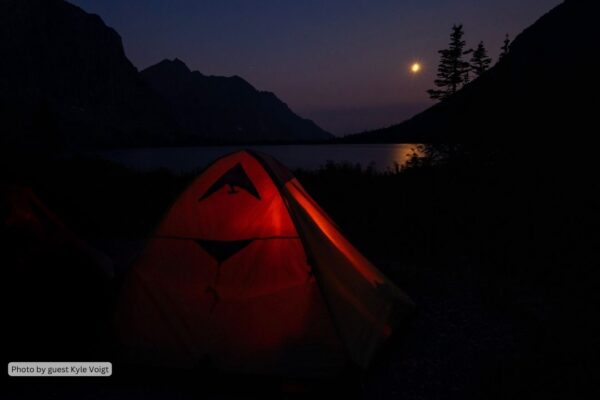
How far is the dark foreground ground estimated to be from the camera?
152 inches

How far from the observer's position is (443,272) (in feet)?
24.8

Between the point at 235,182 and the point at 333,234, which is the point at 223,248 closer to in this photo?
the point at 235,182

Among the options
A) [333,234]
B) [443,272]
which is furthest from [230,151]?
[333,234]

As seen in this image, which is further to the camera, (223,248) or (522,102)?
(522,102)

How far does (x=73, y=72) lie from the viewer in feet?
612

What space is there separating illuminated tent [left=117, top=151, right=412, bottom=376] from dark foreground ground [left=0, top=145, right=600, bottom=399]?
0.27 meters

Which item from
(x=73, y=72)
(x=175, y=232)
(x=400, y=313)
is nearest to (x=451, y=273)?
(x=400, y=313)

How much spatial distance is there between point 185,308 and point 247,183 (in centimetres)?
153

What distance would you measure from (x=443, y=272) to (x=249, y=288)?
4.86 meters

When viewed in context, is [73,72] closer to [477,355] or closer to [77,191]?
[77,191]

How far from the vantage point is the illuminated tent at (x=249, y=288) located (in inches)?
150

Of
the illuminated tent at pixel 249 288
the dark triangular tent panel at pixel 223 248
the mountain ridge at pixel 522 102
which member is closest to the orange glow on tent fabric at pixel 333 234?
the illuminated tent at pixel 249 288

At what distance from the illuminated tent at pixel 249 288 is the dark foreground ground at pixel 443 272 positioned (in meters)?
0.27

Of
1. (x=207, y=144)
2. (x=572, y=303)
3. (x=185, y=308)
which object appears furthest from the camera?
(x=207, y=144)
